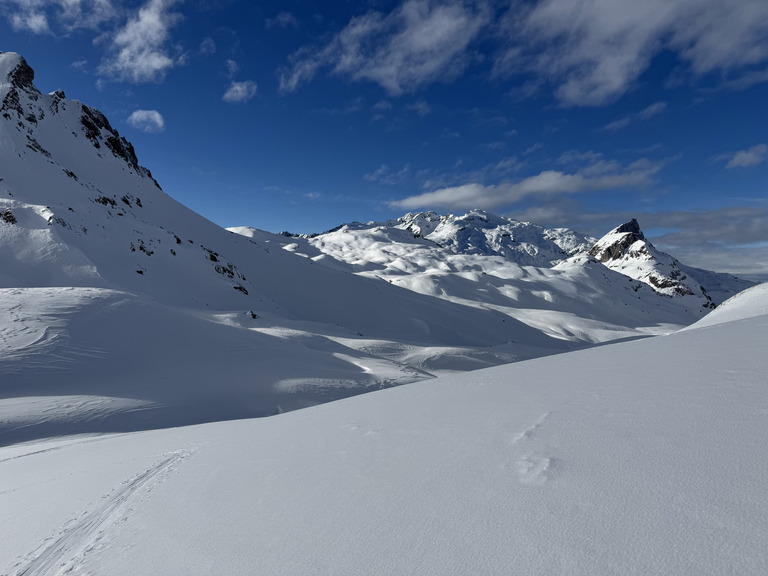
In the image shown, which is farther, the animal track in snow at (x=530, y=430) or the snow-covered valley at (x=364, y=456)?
the animal track in snow at (x=530, y=430)

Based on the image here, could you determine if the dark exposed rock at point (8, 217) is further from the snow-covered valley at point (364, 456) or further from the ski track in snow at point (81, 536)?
the ski track in snow at point (81, 536)

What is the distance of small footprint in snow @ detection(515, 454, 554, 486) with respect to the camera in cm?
337

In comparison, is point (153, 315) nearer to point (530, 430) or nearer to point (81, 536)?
point (81, 536)

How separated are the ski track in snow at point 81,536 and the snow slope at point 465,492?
0.02 metres

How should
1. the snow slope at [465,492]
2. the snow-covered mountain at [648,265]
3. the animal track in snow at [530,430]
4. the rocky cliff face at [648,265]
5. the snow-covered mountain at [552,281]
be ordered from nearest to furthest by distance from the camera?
the snow slope at [465,492] < the animal track in snow at [530,430] < the snow-covered mountain at [552,281] < the rocky cliff face at [648,265] < the snow-covered mountain at [648,265]

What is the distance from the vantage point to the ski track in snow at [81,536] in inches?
142

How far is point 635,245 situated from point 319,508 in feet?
628

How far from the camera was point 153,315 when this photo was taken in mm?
21578

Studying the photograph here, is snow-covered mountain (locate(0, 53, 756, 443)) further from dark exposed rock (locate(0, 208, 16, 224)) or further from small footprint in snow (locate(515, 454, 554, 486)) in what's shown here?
small footprint in snow (locate(515, 454, 554, 486))

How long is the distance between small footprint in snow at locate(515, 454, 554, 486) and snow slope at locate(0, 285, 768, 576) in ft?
0.06

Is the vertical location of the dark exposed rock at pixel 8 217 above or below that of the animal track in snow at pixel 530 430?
above

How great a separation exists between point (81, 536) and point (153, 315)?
19.9 m

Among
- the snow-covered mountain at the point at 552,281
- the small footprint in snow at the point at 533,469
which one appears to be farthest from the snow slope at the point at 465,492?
the snow-covered mountain at the point at 552,281

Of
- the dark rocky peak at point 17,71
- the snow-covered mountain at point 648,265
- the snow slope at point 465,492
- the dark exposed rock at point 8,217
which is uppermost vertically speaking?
the dark rocky peak at point 17,71
